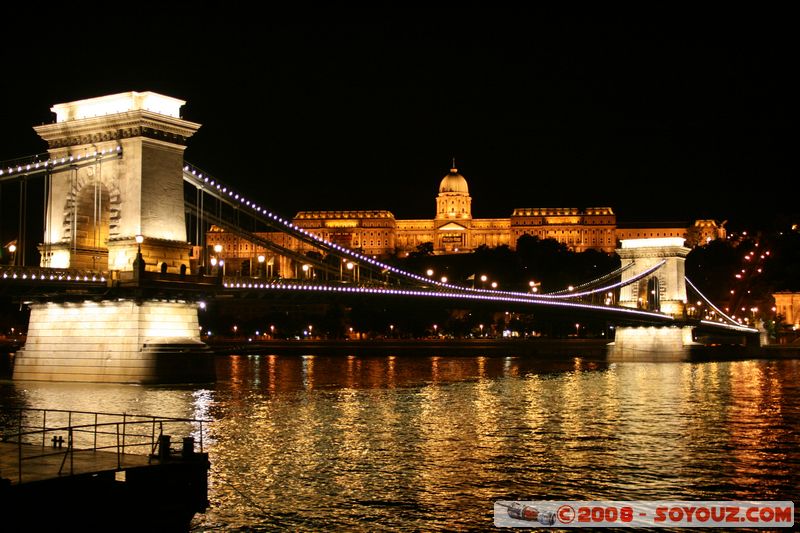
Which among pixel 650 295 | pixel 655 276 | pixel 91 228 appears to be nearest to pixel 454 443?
pixel 91 228

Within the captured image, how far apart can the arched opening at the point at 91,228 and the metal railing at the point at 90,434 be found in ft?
39.0

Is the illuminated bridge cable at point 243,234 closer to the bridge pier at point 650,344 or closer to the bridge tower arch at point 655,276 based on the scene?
the bridge pier at point 650,344

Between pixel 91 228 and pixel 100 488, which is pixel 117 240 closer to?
pixel 91 228

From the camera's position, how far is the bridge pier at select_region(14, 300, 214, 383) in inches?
1599

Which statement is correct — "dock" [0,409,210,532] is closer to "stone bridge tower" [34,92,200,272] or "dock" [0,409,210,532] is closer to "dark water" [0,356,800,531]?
"dark water" [0,356,800,531]

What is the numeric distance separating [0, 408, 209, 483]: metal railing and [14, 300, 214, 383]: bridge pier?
7.67 meters

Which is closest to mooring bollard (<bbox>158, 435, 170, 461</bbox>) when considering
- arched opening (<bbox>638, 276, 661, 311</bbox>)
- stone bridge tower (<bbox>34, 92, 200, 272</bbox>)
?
stone bridge tower (<bbox>34, 92, 200, 272</bbox>)

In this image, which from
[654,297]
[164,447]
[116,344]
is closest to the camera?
[164,447]

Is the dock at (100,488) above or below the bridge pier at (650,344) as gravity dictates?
below

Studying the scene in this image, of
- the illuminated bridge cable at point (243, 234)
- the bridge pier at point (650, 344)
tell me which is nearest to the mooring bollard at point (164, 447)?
the illuminated bridge cable at point (243, 234)

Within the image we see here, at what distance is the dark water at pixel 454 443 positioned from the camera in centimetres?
1952

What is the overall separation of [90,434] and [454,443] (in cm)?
→ 914

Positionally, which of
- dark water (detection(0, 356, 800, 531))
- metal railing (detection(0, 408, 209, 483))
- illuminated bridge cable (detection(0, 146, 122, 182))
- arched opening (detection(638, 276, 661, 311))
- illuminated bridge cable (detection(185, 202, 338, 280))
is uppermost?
illuminated bridge cable (detection(0, 146, 122, 182))

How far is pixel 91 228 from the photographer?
44.9 metres
